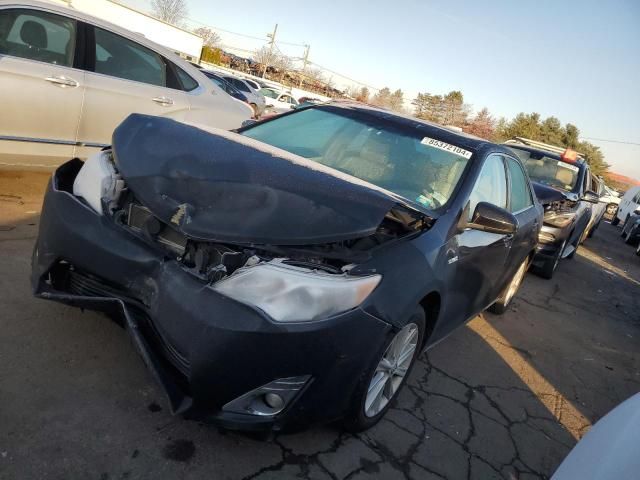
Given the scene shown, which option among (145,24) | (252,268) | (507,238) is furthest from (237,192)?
(145,24)

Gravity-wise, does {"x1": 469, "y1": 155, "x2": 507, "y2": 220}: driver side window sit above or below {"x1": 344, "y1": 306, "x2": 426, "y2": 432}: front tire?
above

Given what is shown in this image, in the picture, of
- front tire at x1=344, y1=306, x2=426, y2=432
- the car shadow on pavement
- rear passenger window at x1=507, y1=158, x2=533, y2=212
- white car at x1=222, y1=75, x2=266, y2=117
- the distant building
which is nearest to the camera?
the car shadow on pavement

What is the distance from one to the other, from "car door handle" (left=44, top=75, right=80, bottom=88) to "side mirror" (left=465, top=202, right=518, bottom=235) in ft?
11.2

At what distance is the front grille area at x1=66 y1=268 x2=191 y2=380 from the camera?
6.64 ft

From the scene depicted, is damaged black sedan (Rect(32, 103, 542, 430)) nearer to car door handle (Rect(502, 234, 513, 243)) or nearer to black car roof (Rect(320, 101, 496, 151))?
black car roof (Rect(320, 101, 496, 151))

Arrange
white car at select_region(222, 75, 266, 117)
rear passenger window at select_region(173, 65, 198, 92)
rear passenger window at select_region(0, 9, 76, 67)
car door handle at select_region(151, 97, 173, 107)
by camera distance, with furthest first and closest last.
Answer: white car at select_region(222, 75, 266, 117) → rear passenger window at select_region(173, 65, 198, 92) → car door handle at select_region(151, 97, 173, 107) → rear passenger window at select_region(0, 9, 76, 67)

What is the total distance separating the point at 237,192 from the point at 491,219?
1521 millimetres

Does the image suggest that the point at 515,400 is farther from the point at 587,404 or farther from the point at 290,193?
the point at 290,193

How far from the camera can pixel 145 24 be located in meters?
28.4

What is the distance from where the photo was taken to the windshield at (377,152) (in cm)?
304

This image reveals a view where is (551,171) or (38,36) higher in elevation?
(551,171)

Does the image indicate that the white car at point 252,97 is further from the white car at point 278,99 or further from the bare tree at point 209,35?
the bare tree at point 209,35

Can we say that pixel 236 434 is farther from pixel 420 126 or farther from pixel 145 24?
pixel 145 24

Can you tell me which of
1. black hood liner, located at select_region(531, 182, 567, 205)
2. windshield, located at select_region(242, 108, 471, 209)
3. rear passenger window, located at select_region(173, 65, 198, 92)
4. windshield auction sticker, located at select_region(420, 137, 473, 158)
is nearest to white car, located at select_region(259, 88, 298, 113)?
black hood liner, located at select_region(531, 182, 567, 205)
